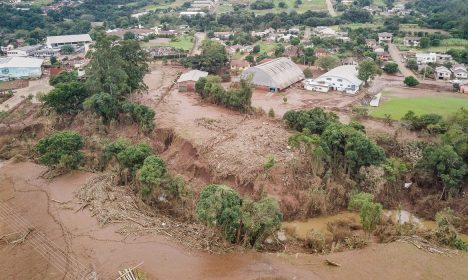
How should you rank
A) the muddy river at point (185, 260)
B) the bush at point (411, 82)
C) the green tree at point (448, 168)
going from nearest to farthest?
1. the muddy river at point (185, 260)
2. the green tree at point (448, 168)
3. the bush at point (411, 82)

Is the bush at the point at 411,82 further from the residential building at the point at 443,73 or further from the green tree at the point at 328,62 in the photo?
the green tree at the point at 328,62

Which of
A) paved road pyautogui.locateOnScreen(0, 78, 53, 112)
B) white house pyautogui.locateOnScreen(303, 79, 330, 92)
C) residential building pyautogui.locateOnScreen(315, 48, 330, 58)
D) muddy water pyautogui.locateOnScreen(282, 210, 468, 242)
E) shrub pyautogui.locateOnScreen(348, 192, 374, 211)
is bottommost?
muddy water pyautogui.locateOnScreen(282, 210, 468, 242)

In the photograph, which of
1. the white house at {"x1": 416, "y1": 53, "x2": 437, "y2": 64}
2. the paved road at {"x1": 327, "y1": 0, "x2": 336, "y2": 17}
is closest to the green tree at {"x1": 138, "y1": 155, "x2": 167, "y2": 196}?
the white house at {"x1": 416, "y1": 53, "x2": 437, "y2": 64}

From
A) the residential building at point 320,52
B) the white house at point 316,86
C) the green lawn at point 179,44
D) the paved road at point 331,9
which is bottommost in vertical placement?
the white house at point 316,86

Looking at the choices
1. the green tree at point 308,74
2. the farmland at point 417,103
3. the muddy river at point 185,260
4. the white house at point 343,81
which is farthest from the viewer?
the green tree at point 308,74

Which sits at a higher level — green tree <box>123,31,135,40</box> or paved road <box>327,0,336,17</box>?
paved road <box>327,0,336,17</box>

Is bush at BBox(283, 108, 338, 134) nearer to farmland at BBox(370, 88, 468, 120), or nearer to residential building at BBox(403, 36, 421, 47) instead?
farmland at BBox(370, 88, 468, 120)

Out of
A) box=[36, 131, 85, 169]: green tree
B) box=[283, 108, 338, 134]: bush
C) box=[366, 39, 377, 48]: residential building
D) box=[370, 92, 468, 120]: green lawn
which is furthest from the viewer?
box=[366, 39, 377, 48]: residential building

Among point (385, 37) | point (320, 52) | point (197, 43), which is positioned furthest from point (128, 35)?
point (385, 37)

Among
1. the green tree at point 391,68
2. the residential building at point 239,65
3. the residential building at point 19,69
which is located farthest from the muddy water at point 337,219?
the residential building at point 19,69
